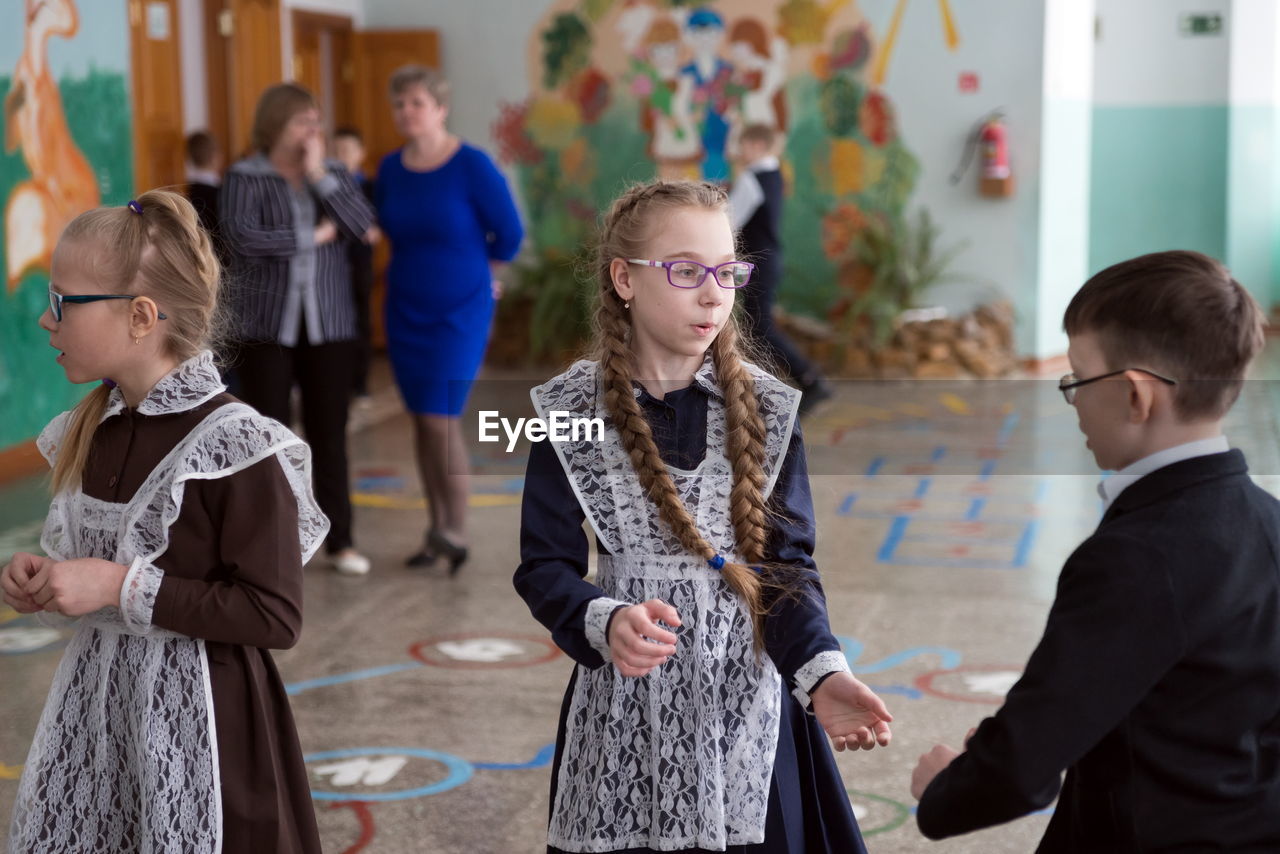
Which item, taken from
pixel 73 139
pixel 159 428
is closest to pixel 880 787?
pixel 159 428

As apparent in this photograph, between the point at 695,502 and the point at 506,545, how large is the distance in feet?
11.6

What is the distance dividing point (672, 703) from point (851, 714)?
0.24 meters

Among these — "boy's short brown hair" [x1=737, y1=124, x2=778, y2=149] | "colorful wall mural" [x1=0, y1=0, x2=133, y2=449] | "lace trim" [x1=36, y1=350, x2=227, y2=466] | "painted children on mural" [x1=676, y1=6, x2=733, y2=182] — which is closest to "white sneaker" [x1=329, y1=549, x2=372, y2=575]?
"colorful wall mural" [x1=0, y1=0, x2=133, y2=449]

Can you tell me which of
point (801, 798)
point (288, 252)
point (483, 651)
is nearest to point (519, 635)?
point (483, 651)

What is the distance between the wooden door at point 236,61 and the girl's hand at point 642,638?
7.88m

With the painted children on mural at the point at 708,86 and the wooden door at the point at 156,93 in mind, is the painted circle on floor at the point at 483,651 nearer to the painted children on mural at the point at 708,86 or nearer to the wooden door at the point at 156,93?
the wooden door at the point at 156,93

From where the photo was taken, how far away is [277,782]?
1827mm

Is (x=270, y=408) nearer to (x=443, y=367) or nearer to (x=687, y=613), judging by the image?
(x=443, y=367)

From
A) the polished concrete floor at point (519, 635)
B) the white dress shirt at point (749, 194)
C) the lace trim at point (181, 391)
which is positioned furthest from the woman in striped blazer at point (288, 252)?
the white dress shirt at point (749, 194)

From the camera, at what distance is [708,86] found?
10.1 metres

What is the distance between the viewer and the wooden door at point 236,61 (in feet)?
29.7

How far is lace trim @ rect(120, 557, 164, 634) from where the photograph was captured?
174 centimetres

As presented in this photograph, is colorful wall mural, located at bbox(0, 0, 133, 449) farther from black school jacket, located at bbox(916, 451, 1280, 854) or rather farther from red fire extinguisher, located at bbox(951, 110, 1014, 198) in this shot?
black school jacket, located at bbox(916, 451, 1280, 854)

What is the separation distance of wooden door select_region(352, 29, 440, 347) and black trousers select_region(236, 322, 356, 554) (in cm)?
590
